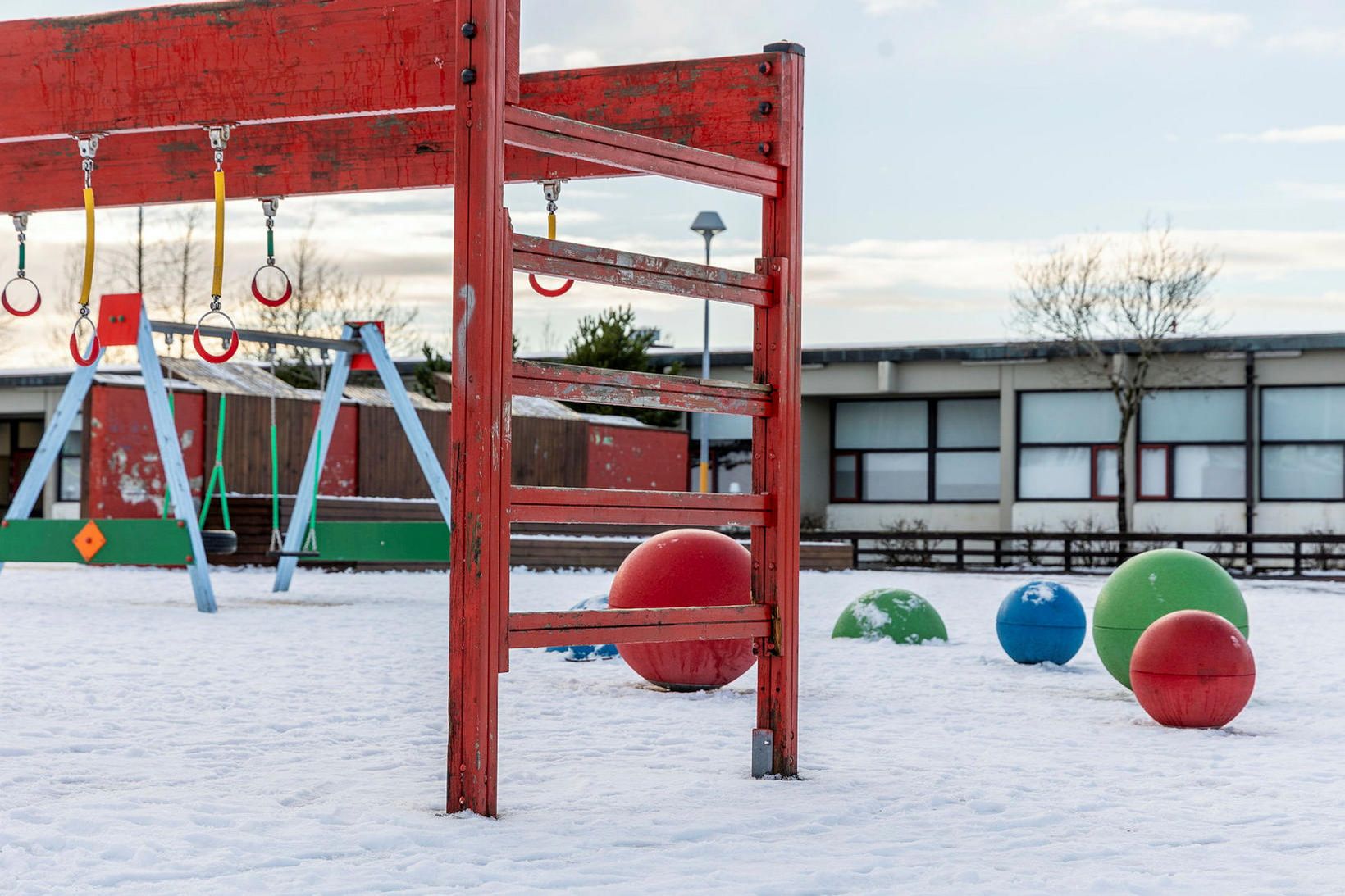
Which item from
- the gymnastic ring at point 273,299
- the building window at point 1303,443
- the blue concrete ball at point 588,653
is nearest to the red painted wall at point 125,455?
the blue concrete ball at point 588,653

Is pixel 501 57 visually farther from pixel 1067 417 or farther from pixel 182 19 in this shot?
pixel 1067 417

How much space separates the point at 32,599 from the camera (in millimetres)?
16562

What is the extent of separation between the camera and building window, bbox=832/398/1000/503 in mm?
35375

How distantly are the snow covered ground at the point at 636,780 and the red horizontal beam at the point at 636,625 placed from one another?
62 cm

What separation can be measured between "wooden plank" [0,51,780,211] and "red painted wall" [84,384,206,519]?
1519 cm

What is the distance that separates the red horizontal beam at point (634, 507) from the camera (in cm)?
563

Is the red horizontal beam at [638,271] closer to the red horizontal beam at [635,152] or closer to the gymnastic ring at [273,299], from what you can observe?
the red horizontal beam at [635,152]

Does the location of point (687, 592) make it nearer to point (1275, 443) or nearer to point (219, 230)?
point (219, 230)

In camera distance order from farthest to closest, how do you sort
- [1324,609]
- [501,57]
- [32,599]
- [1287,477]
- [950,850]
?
[1287,477]
[1324,609]
[32,599]
[501,57]
[950,850]

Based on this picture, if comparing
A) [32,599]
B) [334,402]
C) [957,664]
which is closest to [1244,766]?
[957,664]

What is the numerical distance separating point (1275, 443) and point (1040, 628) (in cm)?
2257

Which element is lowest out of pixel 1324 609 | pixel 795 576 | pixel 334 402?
pixel 1324 609

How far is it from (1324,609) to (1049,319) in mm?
15527

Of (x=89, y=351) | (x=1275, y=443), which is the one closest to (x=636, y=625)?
(x=89, y=351)
